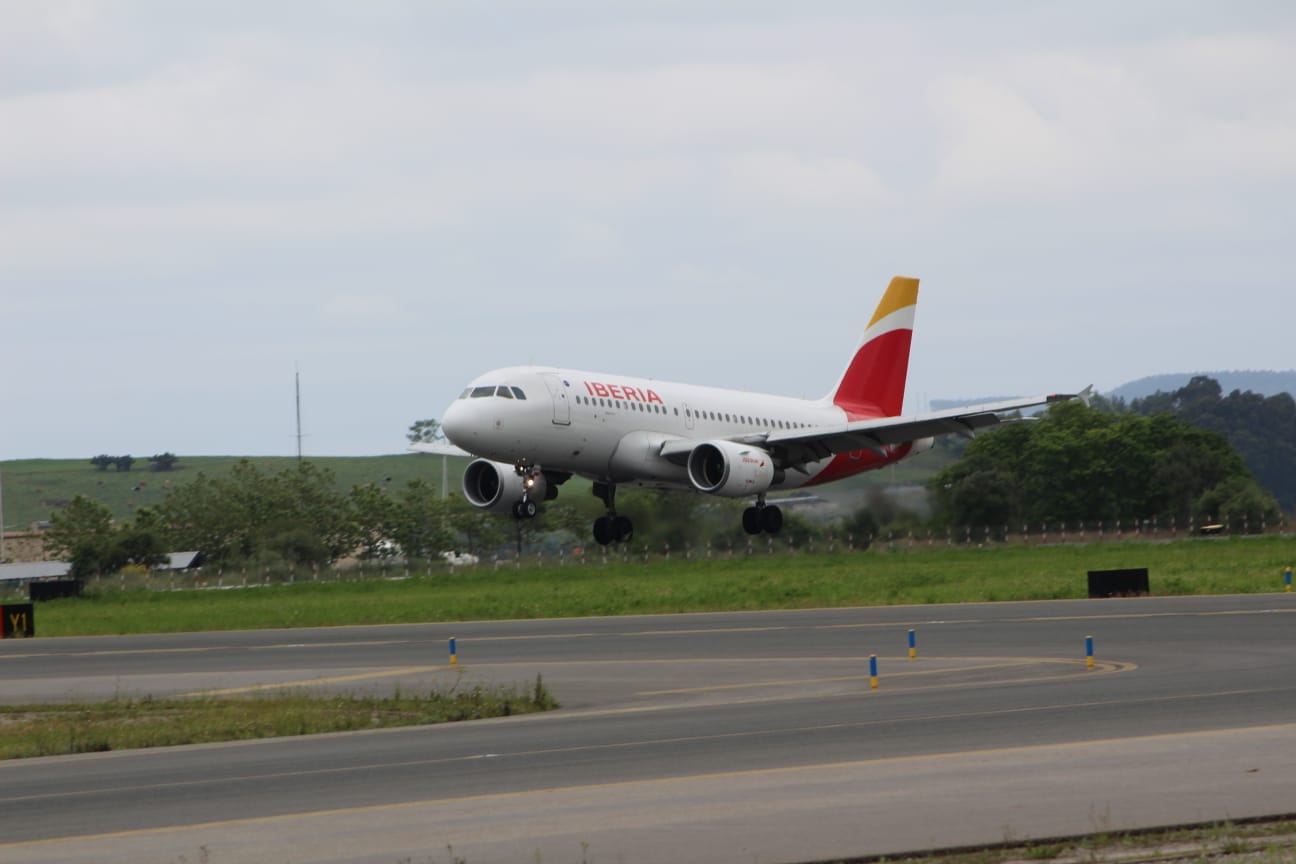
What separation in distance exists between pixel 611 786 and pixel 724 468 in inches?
1274

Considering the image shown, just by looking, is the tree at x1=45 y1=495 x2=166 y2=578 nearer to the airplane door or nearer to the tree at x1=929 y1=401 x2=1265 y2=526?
the tree at x1=929 y1=401 x2=1265 y2=526

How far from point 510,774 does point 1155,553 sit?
43.2 m

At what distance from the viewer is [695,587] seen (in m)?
51.2

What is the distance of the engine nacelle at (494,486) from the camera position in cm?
4969

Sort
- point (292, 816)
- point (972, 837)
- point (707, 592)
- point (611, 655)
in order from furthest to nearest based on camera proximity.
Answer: point (707, 592), point (611, 655), point (292, 816), point (972, 837)

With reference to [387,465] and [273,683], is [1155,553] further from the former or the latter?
[387,465]

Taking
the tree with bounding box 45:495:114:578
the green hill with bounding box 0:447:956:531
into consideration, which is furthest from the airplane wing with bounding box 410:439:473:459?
the green hill with bounding box 0:447:956:531

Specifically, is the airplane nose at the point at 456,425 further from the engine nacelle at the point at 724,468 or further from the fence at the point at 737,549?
the fence at the point at 737,549

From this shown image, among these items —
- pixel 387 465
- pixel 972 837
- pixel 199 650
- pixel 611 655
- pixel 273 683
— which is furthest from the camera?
pixel 387 465

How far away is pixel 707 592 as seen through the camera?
49.0m

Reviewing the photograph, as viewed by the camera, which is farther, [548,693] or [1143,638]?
[1143,638]

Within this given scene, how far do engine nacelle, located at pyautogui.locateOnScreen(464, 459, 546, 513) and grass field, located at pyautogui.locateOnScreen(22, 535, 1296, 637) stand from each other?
2.85m

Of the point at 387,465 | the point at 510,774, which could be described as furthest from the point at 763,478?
the point at 387,465

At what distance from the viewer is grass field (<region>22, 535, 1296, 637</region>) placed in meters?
46.0
